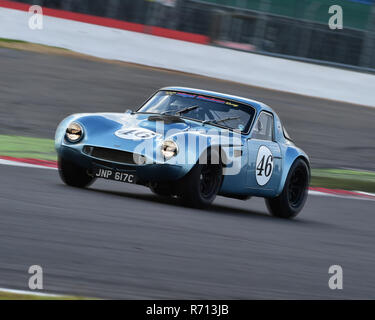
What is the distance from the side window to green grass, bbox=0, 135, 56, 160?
3311mm

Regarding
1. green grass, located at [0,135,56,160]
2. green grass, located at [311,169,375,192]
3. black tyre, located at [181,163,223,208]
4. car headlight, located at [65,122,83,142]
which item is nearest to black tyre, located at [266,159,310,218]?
black tyre, located at [181,163,223,208]

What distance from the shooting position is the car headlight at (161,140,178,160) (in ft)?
25.5

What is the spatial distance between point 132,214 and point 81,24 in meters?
13.3

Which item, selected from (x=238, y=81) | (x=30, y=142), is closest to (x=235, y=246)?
(x=30, y=142)

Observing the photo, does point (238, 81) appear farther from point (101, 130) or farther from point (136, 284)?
point (136, 284)

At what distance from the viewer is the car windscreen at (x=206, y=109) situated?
28.8 feet

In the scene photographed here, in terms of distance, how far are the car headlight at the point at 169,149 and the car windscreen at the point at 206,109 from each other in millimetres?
921

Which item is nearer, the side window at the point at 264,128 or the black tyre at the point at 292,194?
the side window at the point at 264,128

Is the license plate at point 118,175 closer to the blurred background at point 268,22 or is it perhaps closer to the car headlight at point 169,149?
the car headlight at point 169,149

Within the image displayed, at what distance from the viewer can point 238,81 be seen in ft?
66.8

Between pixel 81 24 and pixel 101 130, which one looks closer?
pixel 101 130
